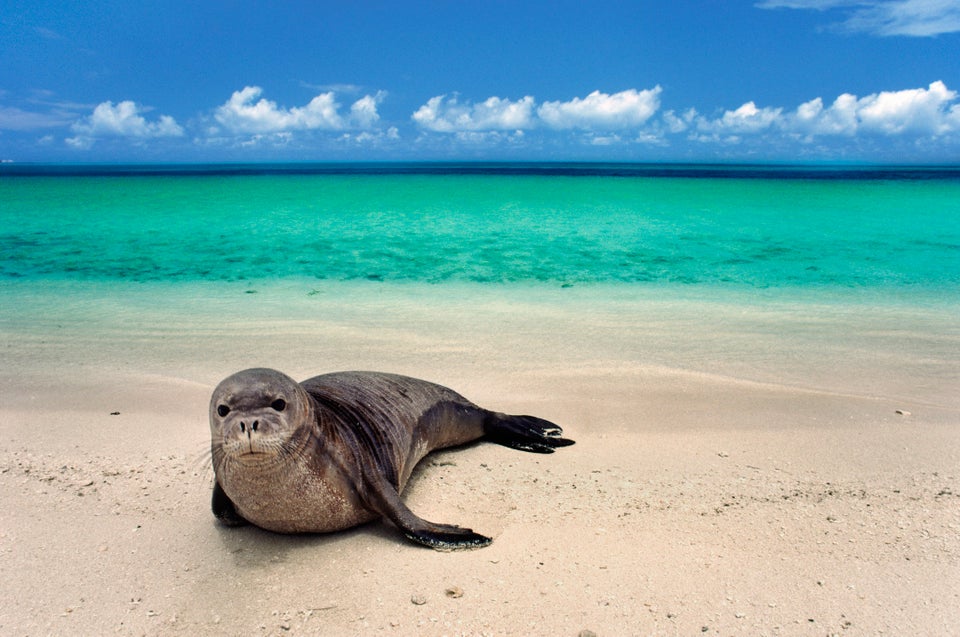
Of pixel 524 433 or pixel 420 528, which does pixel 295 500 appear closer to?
pixel 420 528

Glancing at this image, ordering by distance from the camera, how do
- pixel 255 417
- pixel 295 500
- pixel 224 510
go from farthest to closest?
1. pixel 224 510
2. pixel 295 500
3. pixel 255 417

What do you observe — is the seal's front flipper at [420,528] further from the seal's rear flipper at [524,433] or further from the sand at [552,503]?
the seal's rear flipper at [524,433]

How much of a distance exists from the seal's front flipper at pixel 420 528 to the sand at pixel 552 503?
0.06 metres

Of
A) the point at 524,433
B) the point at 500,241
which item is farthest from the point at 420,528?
the point at 500,241

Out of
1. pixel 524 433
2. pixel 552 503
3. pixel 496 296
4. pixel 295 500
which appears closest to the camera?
pixel 295 500

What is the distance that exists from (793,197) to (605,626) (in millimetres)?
37242

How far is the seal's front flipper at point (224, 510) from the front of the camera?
3479 mm

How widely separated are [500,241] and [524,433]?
14.2 meters

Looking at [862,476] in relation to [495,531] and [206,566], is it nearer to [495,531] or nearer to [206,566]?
[495,531]

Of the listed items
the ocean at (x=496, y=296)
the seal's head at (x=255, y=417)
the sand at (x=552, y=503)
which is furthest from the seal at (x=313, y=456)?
the ocean at (x=496, y=296)

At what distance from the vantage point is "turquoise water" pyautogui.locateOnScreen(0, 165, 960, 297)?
45.3 ft

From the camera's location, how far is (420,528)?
3322 millimetres

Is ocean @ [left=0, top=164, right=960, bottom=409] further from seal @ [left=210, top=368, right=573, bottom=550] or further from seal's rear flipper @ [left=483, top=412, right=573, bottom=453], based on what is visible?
seal @ [left=210, top=368, right=573, bottom=550]

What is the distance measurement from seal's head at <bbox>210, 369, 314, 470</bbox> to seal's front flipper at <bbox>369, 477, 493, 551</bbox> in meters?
A: 0.52
